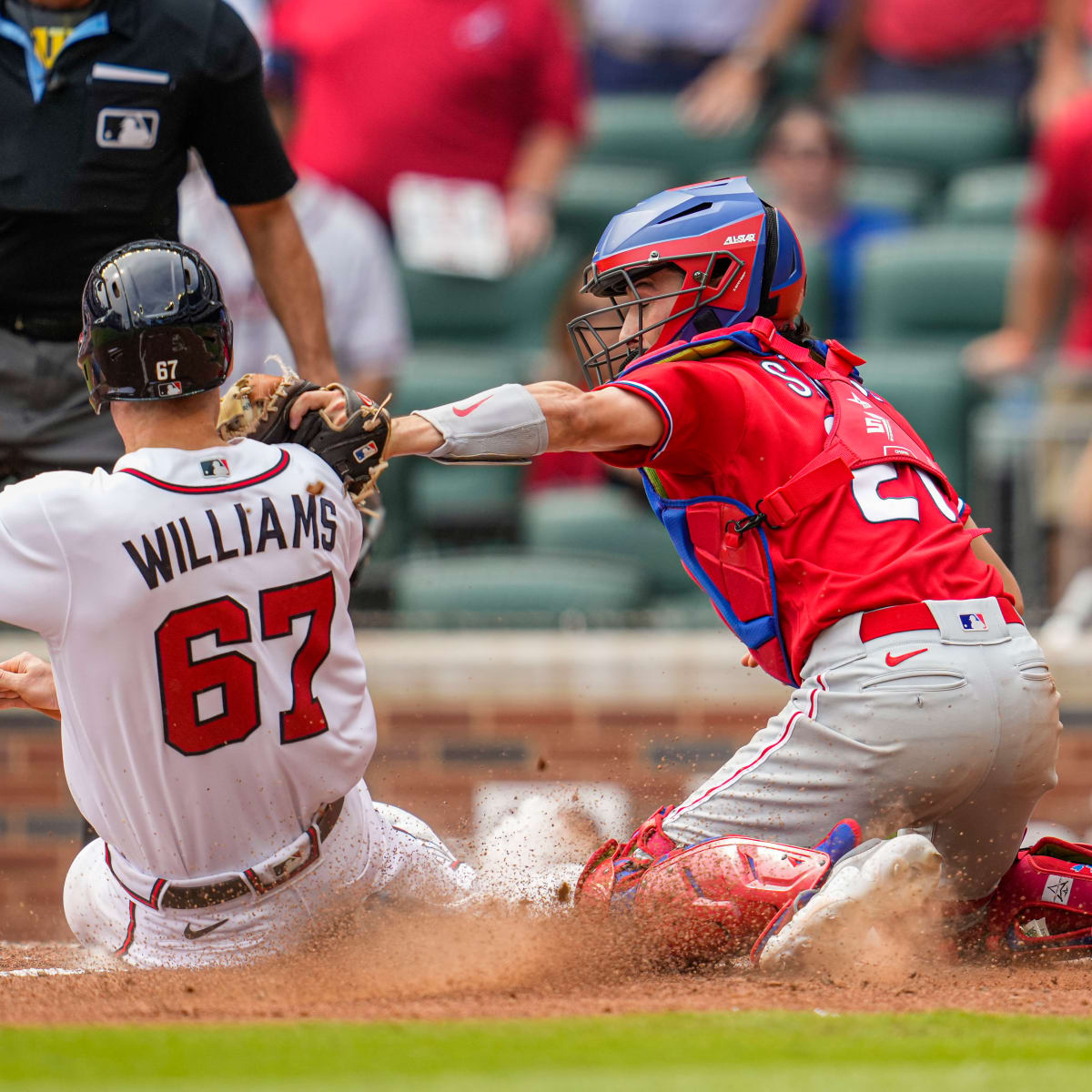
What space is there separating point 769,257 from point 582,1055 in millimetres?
1967

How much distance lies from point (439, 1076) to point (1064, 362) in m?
5.12

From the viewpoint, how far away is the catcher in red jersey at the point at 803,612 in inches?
141

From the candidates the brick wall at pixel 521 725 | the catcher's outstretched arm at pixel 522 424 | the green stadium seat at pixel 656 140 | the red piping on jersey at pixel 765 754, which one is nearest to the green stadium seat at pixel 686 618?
the brick wall at pixel 521 725

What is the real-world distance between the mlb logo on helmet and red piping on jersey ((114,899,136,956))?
102 centimetres

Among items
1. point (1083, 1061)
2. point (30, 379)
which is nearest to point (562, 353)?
point (30, 379)

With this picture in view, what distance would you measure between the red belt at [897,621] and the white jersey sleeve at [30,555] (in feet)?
5.52

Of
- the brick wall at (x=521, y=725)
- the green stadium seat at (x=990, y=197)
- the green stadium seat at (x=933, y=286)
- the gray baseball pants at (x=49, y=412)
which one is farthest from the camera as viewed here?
the green stadium seat at (x=990, y=197)

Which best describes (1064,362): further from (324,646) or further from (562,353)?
(324,646)

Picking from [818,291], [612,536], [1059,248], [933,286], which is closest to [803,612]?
[612,536]

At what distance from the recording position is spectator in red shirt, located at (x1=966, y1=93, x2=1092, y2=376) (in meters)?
7.42

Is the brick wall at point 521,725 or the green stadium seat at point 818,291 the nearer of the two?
the brick wall at point 521,725

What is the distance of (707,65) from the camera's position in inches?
384

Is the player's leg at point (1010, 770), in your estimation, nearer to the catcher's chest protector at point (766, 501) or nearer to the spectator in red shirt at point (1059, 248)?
the catcher's chest protector at point (766, 501)

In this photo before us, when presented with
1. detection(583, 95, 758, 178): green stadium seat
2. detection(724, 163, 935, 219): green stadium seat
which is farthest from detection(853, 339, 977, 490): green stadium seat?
detection(583, 95, 758, 178): green stadium seat
